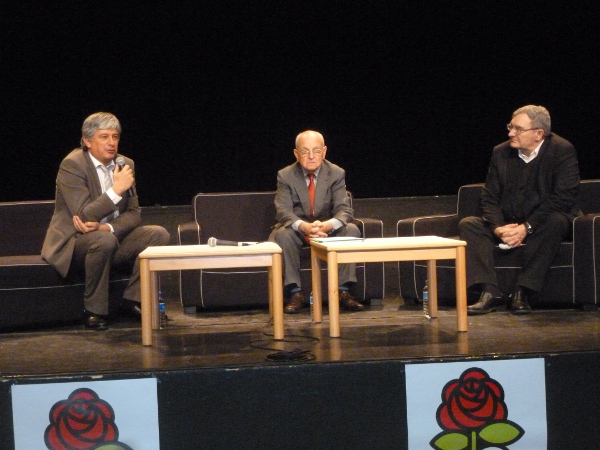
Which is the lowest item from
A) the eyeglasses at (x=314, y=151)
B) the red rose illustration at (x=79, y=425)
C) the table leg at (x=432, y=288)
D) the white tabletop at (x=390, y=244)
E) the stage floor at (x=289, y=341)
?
the red rose illustration at (x=79, y=425)

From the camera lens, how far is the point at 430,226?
215 inches

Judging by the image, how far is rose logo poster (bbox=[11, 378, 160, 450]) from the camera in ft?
10.9

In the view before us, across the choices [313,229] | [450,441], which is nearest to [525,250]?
[313,229]

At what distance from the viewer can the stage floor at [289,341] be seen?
3.60 metres

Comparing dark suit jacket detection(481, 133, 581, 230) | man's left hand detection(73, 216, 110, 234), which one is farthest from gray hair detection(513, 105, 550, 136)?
man's left hand detection(73, 216, 110, 234)

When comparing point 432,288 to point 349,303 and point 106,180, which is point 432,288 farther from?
point 106,180

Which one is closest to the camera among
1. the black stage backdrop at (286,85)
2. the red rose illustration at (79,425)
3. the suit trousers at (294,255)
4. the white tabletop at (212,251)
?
the red rose illustration at (79,425)

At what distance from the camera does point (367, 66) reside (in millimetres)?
6684

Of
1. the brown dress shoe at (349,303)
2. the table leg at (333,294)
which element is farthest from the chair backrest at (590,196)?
the table leg at (333,294)

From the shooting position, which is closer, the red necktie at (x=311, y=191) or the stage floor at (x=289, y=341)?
the stage floor at (x=289, y=341)

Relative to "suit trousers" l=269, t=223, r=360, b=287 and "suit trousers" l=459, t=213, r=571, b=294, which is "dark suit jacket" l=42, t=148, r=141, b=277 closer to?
"suit trousers" l=269, t=223, r=360, b=287

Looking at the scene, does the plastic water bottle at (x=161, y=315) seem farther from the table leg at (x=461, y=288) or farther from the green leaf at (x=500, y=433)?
the green leaf at (x=500, y=433)

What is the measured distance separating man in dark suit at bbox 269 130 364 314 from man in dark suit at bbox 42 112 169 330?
72cm

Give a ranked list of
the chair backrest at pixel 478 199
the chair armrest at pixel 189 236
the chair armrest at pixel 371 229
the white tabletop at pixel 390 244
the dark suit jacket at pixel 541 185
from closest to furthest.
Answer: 1. the white tabletop at pixel 390 244
2. the dark suit jacket at pixel 541 185
3. the chair armrest at pixel 189 236
4. the chair armrest at pixel 371 229
5. the chair backrest at pixel 478 199
